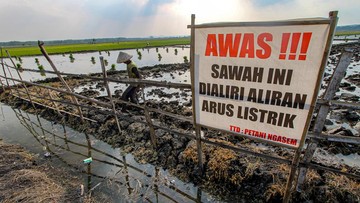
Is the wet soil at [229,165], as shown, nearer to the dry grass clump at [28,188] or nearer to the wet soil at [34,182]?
the wet soil at [34,182]

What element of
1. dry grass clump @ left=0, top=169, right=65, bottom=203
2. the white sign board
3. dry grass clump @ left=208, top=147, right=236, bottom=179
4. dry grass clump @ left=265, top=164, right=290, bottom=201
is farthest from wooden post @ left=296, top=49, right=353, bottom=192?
dry grass clump @ left=0, top=169, right=65, bottom=203

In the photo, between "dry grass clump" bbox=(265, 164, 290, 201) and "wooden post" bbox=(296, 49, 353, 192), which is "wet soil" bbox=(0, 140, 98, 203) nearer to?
"dry grass clump" bbox=(265, 164, 290, 201)

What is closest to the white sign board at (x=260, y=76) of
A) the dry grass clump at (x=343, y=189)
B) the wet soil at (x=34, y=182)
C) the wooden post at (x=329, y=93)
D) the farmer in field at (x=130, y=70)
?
the wooden post at (x=329, y=93)

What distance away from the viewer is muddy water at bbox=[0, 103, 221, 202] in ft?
12.6

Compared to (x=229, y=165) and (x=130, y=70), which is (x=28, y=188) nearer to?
(x=229, y=165)

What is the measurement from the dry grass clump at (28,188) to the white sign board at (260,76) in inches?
121

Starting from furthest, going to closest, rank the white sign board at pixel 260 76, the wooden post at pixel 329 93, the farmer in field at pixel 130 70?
the farmer in field at pixel 130 70
the wooden post at pixel 329 93
the white sign board at pixel 260 76

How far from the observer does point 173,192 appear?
12.7ft

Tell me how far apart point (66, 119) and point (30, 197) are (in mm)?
4287

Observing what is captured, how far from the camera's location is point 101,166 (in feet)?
15.6

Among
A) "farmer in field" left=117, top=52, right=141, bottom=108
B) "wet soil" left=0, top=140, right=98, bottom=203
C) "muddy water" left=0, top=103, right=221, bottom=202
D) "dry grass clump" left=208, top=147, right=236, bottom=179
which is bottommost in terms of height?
"muddy water" left=0, top=103, right=221, bottom=202

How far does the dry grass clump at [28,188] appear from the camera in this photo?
347 cm

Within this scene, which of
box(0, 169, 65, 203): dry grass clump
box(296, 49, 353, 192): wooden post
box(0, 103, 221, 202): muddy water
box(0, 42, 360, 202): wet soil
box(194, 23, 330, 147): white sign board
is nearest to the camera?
box(194, 23, 330, 147): white sign board

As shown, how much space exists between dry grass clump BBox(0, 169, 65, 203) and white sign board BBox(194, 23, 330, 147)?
309 cm
